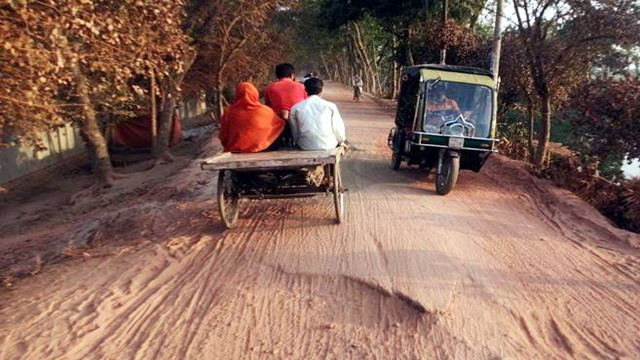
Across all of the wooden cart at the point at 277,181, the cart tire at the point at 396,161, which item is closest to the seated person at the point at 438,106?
the cart tire at the point at 396,161

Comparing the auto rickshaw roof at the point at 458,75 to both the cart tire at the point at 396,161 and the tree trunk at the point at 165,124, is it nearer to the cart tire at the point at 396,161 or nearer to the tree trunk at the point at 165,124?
the cart tire at the point at 396,161

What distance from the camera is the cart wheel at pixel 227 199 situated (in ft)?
21.5

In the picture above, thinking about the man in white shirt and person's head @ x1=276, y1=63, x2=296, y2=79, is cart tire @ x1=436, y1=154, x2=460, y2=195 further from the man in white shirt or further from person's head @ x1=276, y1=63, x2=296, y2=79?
person's head @ x1=276, y1=63, x2=296, y2=79

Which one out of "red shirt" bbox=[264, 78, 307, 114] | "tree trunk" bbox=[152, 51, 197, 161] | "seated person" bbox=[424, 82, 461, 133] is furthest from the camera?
"tree trunk" bbox=[152, 51, 197, 161]

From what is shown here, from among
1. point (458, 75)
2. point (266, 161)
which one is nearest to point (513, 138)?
point (458, 75)

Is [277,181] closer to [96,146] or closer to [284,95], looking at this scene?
[284,95]

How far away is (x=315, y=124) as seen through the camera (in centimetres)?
708

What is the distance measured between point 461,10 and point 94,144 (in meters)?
20.2

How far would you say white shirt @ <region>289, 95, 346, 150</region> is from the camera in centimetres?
708

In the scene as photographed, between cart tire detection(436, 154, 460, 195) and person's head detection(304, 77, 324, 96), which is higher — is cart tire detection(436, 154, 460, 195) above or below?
below

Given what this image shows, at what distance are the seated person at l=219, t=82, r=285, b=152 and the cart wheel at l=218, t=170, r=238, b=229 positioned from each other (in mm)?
521

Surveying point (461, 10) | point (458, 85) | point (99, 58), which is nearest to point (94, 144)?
point (99, 58)

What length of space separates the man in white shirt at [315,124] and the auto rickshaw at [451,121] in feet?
7.71

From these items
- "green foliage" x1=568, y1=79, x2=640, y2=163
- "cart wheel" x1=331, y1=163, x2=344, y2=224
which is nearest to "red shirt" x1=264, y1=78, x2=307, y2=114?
"cart wheel" x1=331, y1=163, x2=344, y2=224
